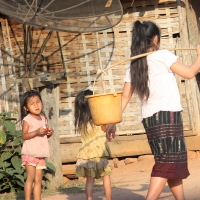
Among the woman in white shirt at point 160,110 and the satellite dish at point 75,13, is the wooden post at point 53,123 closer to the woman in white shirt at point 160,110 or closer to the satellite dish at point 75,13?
the satellite dish at point 75,13

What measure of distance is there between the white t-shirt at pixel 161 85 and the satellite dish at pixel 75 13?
3502 millimetres

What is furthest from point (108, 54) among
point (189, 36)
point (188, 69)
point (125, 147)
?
point (188, 69)

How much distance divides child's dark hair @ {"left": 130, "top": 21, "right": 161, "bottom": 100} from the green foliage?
3.75 m

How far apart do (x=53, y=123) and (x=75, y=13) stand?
5.48ft

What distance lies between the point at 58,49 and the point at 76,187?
258cm

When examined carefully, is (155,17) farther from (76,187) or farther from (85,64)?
(76,187)

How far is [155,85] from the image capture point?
16.6 ft

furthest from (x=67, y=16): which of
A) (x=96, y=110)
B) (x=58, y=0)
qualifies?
(x=96, y=110)

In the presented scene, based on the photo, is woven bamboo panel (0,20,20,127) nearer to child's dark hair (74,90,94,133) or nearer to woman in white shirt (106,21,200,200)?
child's dark hair (74,90,94,133)

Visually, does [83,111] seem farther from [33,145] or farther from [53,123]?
[53,123]

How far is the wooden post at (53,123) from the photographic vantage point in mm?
8688

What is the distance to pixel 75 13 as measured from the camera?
9273mm

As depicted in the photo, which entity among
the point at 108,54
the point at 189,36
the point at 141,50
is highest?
the point at 189,36

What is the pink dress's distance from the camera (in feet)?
21.9
